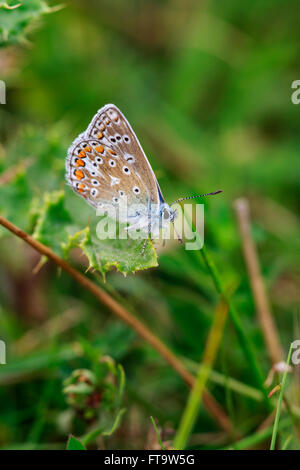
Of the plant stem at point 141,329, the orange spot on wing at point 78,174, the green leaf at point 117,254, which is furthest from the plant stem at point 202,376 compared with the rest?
the orange spot on wing at point 78,174

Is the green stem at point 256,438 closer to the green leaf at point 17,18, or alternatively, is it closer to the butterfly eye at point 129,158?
the butterfly eye at point 129,158

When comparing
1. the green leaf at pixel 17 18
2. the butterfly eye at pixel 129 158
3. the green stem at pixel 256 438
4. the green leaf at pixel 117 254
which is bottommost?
the green stem at pixel 256 438

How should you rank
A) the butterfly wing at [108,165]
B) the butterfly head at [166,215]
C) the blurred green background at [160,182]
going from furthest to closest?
the blurred green background at [160,182]
the butterfly head at [166,215]
the butterfly wing at [108,165]

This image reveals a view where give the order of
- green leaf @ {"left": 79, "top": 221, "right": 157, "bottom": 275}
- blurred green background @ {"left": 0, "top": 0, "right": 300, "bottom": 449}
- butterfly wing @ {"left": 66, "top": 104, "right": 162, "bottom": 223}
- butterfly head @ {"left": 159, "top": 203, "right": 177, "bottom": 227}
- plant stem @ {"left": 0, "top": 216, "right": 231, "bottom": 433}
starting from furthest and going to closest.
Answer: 1. blurred green background @ {"left": 0, "top": 0, "right": 300, "bottom": 449}
2. butterfly head @ {"left": 159, "top": 203, "right": 177, "bottom": 227}
3. butterfly wing @ {"left": 66, "top": 104, "right": 162, "bottom": 223}
4. plant stem @ {"left": 0, "top": 216, "right": 231, "bottom": 433}
5. green leaf @ {"left": 79, "top": 221, "right": 157, "bottom": 275}

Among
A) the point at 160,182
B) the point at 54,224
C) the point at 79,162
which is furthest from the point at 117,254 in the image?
the point at 160,182

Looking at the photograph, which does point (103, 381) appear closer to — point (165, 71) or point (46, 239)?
point (46, 239)

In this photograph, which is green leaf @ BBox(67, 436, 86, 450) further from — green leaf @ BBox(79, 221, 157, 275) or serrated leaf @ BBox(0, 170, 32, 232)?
serrated leaf @ BBox(0, 170, 32, 232)

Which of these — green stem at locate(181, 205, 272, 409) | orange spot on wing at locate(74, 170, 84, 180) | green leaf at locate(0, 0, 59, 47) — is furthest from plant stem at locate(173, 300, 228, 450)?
green leaf at locate(0, 0, 59, 47)
